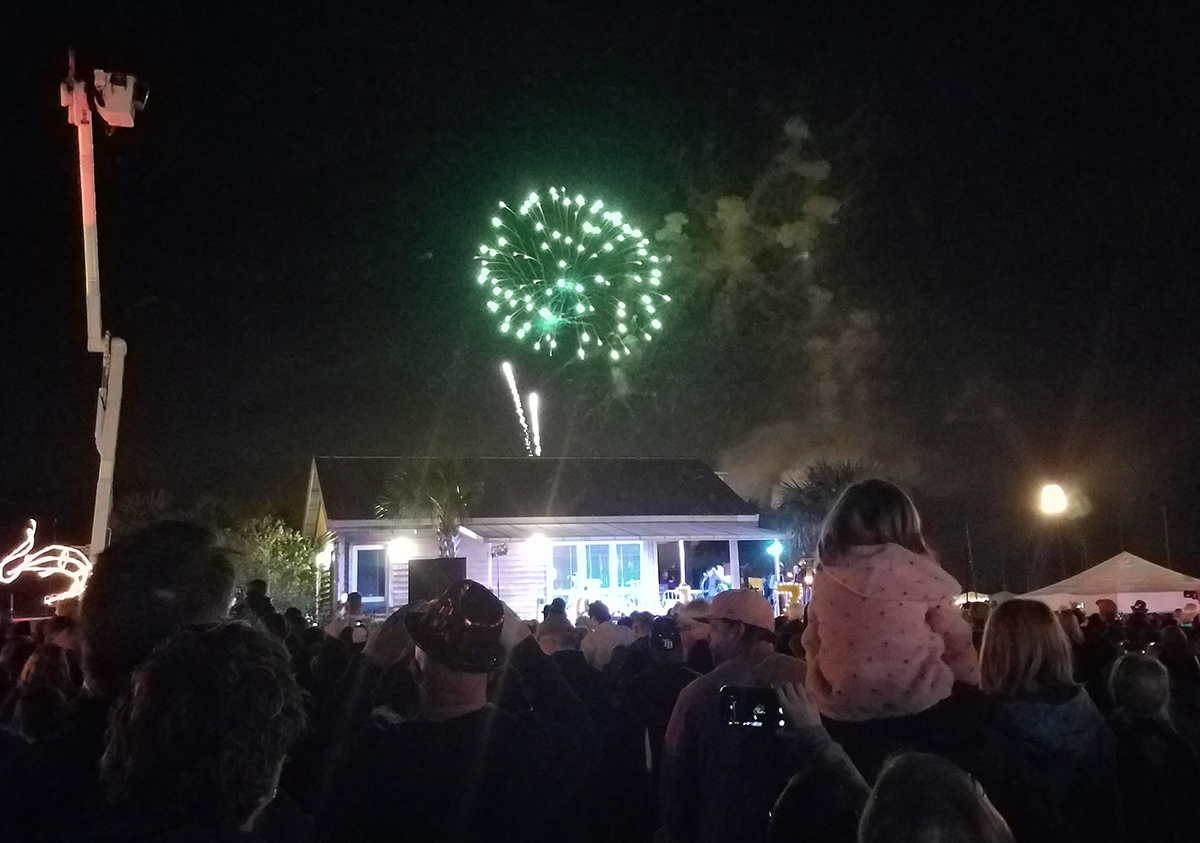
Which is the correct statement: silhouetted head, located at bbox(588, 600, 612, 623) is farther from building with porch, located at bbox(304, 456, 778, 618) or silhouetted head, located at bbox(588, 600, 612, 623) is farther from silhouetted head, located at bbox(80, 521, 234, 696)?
building with porch, located at bbox(304, 456, 778, 618)

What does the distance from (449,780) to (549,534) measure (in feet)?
83.9

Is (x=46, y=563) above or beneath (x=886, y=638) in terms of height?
above

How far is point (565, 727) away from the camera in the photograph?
3168 millimetres

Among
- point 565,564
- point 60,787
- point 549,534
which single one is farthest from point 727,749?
point 565,564

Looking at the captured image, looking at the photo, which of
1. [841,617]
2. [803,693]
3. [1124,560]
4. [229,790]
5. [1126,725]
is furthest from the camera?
[1124,560]

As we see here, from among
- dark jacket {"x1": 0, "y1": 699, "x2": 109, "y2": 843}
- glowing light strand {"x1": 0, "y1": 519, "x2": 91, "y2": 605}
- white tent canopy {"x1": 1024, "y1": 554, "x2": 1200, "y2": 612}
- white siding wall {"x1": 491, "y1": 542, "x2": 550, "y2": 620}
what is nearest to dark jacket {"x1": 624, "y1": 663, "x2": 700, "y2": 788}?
dark jacket {"x1": 0, "y1": 699, "x2": 109, "y2": 843}

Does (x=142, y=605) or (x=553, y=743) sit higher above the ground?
(x=142, y=605)

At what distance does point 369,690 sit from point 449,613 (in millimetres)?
1381

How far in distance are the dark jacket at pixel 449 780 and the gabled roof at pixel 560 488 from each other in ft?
85.0

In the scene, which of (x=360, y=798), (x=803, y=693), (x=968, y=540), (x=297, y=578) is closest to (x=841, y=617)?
(x=803, y=693)

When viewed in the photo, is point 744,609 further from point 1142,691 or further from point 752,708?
point 1142,691

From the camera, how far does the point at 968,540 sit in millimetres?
29766

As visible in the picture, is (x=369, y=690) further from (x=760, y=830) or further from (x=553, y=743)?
(x=760, y=830)

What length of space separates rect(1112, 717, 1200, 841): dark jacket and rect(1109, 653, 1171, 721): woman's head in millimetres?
40
